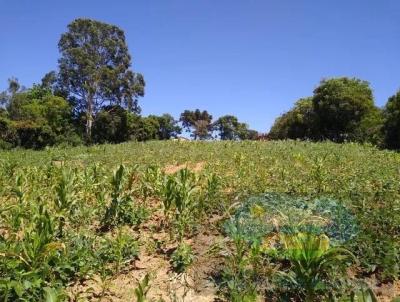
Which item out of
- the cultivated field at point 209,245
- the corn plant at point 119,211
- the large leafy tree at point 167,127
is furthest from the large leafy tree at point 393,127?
the large leafy tree at point 167,127

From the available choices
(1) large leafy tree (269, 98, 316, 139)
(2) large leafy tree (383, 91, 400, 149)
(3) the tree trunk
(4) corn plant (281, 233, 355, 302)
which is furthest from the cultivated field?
(3) the tree trunk

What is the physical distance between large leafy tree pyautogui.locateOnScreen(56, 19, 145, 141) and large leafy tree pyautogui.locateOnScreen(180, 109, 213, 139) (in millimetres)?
27625

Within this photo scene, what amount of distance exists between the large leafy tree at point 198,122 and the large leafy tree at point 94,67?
2763 centimetres

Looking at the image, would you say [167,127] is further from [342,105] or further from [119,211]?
[119,211]

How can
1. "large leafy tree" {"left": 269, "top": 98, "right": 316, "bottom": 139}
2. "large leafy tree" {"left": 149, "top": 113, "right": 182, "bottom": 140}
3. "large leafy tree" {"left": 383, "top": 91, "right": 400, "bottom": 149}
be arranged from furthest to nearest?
"large leafy tree" {"left": 149, "top": 113, "right": 182, "bottom": 140}, "large leafy tree" {"left": 269, "top": 98, "right": 316, "bottom": 139}, "large leafy tree" {"left": 383, "top": 91, "right": 400, "bottom": 149}

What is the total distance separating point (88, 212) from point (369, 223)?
12.5ft

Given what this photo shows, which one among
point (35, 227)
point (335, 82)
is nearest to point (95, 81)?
point (335, 82)

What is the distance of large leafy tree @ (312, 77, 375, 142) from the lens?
2773 centimetres

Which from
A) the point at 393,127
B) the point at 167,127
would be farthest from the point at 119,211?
the point at 167,127

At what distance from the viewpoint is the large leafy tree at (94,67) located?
3666 cm

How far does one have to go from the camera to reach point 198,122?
2603 inches

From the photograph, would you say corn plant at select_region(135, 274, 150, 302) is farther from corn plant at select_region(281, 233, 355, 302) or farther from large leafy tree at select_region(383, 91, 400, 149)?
large leafy tree at select_region(383, 91, 400, 149)

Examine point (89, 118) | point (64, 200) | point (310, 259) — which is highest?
point (89, 118)

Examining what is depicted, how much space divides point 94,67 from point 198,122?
1209 inches
